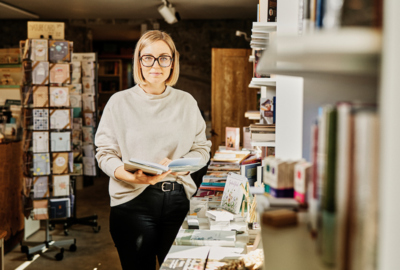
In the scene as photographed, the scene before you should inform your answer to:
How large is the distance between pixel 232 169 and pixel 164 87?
74.0 inches

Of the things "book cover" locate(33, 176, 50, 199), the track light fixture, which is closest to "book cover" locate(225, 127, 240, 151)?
"book cover" locate(33, 176, 50, 199)

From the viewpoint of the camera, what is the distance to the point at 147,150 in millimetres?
1902

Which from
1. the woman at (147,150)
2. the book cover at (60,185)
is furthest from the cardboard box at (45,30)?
the woman at (147,150)

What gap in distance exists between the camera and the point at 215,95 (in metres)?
6.80

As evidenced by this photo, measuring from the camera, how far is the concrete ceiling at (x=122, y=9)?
691 centimetres

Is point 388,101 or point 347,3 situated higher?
point 347,3

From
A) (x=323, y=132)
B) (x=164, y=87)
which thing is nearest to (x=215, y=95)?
(x=164, y=87)

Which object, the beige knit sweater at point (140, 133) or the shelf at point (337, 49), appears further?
the beige knit sweater at point (140, 133)

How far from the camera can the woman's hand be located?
1.81 meters

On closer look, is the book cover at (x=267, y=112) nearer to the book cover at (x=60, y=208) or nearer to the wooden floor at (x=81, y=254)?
the wooden floor at (x=81, y=254)

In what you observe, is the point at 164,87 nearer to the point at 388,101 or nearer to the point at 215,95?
the point at 388,101

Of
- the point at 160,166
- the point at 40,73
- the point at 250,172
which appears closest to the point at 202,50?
the point at 40,73

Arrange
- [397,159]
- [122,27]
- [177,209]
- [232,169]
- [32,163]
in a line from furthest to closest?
[122,27]
[32,163]
[232,169]
[177,209]
[397,159]

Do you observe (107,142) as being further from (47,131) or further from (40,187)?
(40,187)
